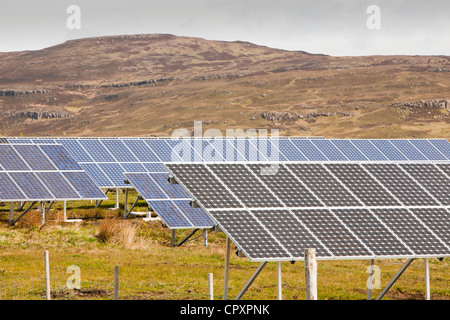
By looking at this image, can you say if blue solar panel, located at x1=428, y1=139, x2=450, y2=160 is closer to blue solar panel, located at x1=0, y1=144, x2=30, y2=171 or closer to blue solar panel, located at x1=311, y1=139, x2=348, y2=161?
blue solar panel, located at x1=311, y1=139, x2=348, y2=161

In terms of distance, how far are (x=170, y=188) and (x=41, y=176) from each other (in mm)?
6479

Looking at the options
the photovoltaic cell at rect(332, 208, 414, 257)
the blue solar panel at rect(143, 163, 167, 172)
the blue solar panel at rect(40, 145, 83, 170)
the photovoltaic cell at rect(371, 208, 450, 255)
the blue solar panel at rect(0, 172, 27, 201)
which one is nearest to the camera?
the photovoltaic cell at rect(332, 208, 414, 257)

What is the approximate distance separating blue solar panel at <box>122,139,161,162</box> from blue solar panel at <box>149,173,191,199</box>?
9669 millimetres

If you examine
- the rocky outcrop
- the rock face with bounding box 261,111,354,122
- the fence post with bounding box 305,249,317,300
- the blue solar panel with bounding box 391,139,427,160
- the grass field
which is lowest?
the grass field

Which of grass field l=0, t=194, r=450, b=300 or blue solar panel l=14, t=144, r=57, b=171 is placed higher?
blue solar panel l=14, t=144, r=57, b=171

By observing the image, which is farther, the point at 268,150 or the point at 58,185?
the point at 268,150

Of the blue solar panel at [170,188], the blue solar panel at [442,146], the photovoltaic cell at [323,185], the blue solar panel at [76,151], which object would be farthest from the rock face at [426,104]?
the photovoltaic cell at [323,185]

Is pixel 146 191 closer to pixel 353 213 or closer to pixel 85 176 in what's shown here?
pixel 85 176

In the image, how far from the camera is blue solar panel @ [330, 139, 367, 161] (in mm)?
50000

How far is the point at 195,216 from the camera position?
106 feet

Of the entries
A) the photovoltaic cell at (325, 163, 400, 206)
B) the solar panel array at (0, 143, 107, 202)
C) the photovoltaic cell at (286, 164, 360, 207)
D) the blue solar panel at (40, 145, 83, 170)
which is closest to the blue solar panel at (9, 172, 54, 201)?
the solar panel array at (0, 143, 107, 202)

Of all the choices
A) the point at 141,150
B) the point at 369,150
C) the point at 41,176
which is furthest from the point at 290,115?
the point at 41,176

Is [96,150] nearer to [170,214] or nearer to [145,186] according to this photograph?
[145,186]

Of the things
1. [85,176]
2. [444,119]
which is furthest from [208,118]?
[85,176]
